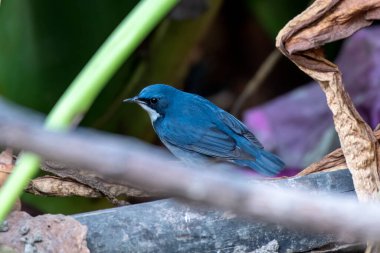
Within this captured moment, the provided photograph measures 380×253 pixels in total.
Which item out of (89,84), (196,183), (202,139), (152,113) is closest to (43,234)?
(89,84)

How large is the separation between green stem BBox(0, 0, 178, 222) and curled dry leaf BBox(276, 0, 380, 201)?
2.44 feet

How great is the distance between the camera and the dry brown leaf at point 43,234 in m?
1.30

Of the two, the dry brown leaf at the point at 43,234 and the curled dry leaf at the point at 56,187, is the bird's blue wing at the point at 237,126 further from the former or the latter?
the dry brown leaf at the point at 43,234

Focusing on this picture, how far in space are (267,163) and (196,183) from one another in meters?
1.99

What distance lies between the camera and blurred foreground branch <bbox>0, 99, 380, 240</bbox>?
47 centimetres

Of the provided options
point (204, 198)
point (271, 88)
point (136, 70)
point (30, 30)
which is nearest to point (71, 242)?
point (204, 198)

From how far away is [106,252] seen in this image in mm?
1340

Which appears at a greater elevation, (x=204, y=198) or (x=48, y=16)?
(x=48, y=16)

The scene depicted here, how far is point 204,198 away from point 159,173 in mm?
37

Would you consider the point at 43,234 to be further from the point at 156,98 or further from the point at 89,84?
the point at 156,98

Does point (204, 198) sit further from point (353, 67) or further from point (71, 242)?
point (353, 67)

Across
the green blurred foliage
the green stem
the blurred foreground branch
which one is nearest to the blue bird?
the green blurred foliage

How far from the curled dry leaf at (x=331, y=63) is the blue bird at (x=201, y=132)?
0.87 metres

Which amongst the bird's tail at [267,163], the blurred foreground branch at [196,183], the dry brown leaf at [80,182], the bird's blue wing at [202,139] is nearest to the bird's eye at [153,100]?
the bird's blue wing at [202,139]
